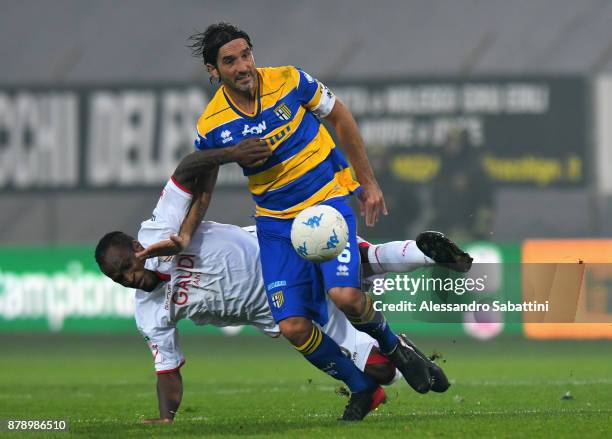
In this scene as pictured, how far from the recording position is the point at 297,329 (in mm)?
8008

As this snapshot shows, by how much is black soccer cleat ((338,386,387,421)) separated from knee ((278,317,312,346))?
1.58 feet

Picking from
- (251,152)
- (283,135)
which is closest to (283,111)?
(283,135)

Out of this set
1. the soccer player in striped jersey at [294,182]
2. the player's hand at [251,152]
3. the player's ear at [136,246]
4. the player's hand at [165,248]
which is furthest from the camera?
the player's ear at [136,246]

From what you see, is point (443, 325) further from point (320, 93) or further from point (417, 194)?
point (320, 93)

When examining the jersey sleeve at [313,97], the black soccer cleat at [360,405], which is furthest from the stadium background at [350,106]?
the jersey sleeve at [313,97]

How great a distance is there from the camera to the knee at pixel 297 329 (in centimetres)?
800

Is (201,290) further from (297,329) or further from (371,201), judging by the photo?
(371,201)

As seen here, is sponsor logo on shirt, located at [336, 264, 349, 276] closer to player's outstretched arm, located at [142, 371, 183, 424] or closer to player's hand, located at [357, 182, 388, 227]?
player's hand, located at [357, 182, 388, 227]

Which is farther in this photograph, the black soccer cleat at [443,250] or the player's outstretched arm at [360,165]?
the player's outstretched arm at [360,165]

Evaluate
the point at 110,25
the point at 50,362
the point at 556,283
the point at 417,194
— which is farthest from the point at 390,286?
the point at 110,25

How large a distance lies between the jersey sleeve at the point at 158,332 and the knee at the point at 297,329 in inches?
35.3

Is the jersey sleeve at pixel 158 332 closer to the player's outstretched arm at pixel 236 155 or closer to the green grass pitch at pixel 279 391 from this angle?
the green grass pitch at pixel 279 391

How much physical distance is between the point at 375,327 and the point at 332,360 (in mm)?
337

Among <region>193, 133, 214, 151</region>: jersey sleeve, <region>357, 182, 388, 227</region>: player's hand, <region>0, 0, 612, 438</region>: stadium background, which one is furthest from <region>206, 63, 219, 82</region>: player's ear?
<region>0, 0, 612, 438</region>: stadium background
